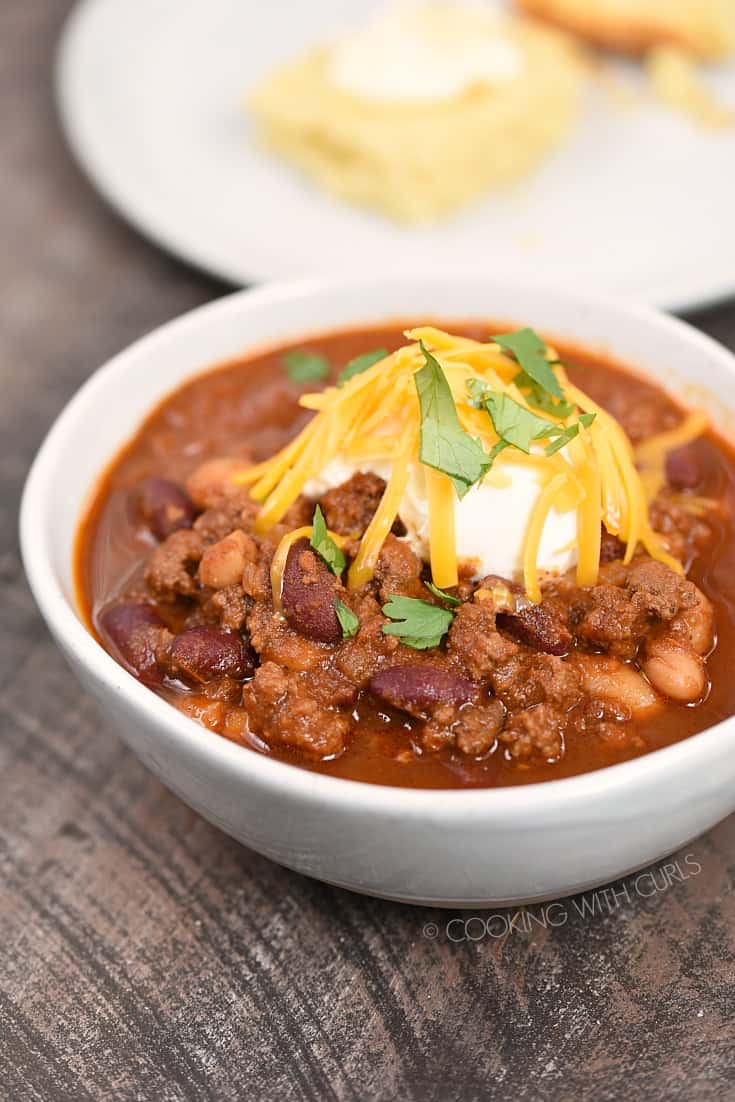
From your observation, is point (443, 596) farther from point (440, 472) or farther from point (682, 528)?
point (682, 528)

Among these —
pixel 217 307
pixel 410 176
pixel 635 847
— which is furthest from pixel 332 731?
pixel 410 176

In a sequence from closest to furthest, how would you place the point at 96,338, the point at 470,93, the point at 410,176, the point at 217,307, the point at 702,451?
the point at 702,451 → the point at 217,307 → the point at 96,338 → the point at 410,176 → the point at 470,93

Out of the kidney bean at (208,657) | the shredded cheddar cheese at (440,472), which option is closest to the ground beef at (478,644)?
the shredded cheddar cheese at (440,472)

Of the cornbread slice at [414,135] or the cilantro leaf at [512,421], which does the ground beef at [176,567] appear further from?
the cornbread slice at [414,135]

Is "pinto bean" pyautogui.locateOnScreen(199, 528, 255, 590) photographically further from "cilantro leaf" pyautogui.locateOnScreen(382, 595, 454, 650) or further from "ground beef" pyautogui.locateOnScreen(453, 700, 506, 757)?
"ground beef" pyautogui.locateOnScreen(453, 700, 506, 757)

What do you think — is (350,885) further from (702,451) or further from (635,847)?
(702,451)

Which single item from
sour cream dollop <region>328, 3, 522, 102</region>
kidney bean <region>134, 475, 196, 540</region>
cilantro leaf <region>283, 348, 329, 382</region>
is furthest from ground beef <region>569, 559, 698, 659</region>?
sour cream dollop <region>328, 3, 522, 102</region>
